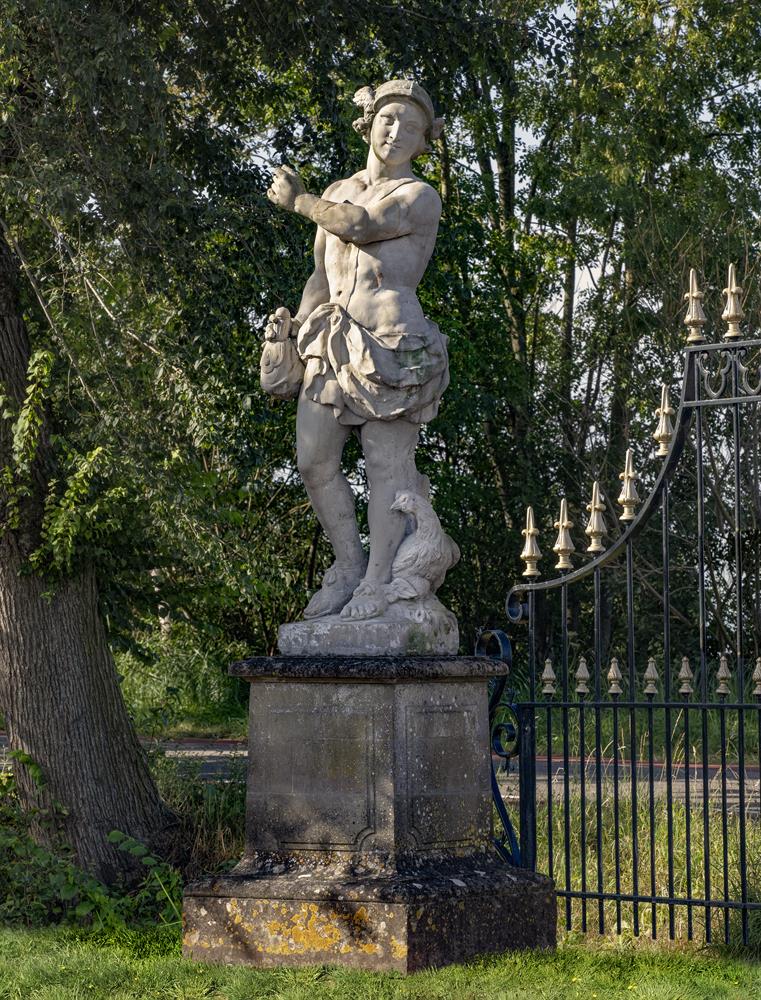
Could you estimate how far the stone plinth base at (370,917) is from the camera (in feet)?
17.9

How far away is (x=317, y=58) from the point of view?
31.5 feet

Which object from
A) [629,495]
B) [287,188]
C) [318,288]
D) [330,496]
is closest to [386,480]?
[330,496]

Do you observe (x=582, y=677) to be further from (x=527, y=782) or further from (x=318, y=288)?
(x=318, y=288)

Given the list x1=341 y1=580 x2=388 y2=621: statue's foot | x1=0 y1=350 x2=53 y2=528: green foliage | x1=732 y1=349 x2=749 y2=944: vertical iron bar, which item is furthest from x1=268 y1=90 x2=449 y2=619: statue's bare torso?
x1=0 y1=350 x2=53 y2=528: green foliage

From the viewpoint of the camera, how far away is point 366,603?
593 cm

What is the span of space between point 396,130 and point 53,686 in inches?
192

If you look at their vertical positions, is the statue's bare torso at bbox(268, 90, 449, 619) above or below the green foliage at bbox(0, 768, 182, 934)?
above

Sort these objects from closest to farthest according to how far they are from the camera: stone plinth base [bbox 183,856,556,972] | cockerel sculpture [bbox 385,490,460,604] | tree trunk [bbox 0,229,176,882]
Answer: stone plinth base [bbox 183,856,556,972], cockerel sculpture [bbox 385,490,460,604], tree trunk [bbox 0,229,176,882]

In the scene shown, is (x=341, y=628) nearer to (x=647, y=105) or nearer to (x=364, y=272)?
(x=364, y=272)

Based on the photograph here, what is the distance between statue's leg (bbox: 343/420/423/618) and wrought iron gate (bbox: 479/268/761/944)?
909 mm

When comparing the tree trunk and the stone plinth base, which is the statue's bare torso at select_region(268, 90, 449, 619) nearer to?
the stone plinth base

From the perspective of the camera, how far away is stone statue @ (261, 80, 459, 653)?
6012 millimetres

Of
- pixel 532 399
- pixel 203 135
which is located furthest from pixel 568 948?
pixel 532 399

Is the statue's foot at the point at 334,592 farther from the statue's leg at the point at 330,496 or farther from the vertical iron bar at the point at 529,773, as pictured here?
the vertical iron bar at the point at 529,773
